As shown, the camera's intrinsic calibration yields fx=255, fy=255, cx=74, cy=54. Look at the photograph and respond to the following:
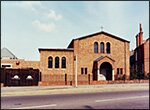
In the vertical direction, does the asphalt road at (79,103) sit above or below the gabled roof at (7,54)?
below

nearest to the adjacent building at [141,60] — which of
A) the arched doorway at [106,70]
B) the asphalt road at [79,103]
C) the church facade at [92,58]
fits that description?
the church facade at [92,58]

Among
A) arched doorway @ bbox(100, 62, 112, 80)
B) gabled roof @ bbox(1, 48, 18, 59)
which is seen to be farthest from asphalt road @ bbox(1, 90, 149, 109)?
gabled roof @ bbox(1, 48, 18, 59)

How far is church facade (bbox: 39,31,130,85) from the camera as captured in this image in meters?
42.6

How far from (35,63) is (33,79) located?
368 inches

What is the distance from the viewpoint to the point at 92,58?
44.0 metres

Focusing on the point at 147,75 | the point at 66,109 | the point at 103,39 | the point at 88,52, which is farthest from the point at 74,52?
the point at 66,109

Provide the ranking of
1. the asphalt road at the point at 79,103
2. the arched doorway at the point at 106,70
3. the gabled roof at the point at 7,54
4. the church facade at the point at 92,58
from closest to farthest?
1. the asphalt road at the point at 79,103
2. the church facade at the point at 92,58
3. the arched doorway at the point at 106,70
4. the gabled roof at the point at 7,54

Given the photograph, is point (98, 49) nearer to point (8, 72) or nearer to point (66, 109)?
point (8, 72)

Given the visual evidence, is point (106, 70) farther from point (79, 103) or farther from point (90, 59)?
point (79, 103)

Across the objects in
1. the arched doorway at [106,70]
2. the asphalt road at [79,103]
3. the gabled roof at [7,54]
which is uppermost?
the gabled roof at [7,54]

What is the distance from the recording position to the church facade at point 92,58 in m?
42.6

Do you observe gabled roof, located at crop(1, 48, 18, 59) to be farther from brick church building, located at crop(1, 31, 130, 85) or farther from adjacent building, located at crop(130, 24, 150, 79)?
adjacent building, located at crop(130, 24, 150, 79)

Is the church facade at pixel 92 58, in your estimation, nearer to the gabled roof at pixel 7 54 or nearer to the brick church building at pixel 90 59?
the brick church building at pixel 90 59

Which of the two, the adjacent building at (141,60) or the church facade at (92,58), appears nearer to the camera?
the church facade at (92,58)
